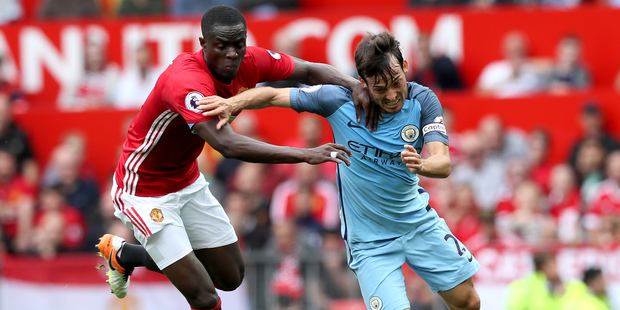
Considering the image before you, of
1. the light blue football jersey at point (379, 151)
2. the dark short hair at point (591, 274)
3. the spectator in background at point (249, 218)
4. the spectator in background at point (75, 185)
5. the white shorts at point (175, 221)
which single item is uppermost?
the light blue football jersey at point (379, 151)

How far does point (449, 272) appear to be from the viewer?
6.77 meters

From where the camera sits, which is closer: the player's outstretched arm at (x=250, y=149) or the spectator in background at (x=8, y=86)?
the player's outstretched arm at (x=250, y=149)

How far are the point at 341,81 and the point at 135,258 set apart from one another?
2150 mm

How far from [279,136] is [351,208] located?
6.68 m

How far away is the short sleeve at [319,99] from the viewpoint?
664cm

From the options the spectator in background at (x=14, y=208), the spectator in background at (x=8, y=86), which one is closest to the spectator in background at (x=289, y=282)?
the spectator in background at (x=14, y=208)

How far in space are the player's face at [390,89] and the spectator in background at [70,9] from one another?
32.8 ft

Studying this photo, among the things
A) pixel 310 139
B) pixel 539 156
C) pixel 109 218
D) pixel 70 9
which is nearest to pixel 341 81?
pixel 310 139

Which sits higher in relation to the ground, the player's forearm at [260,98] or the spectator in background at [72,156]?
the player's forearm at [260,98]

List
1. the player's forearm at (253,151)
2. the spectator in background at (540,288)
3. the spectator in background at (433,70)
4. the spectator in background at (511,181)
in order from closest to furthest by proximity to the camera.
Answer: the player's forearm at (253,151) < the spectator in background at (540,288) < the spectator in background at (511,181) < the spectator in background at (433,70)

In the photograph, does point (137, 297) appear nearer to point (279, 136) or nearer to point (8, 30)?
point (279, 136)

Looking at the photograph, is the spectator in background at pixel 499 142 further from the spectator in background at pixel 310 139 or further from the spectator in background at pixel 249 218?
the spectator in background at pixel 249 218

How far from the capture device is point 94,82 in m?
14.2

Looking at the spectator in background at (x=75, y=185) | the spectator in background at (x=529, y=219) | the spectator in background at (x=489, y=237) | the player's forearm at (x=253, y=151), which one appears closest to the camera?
the player's forearm at (x=253, y=151)
